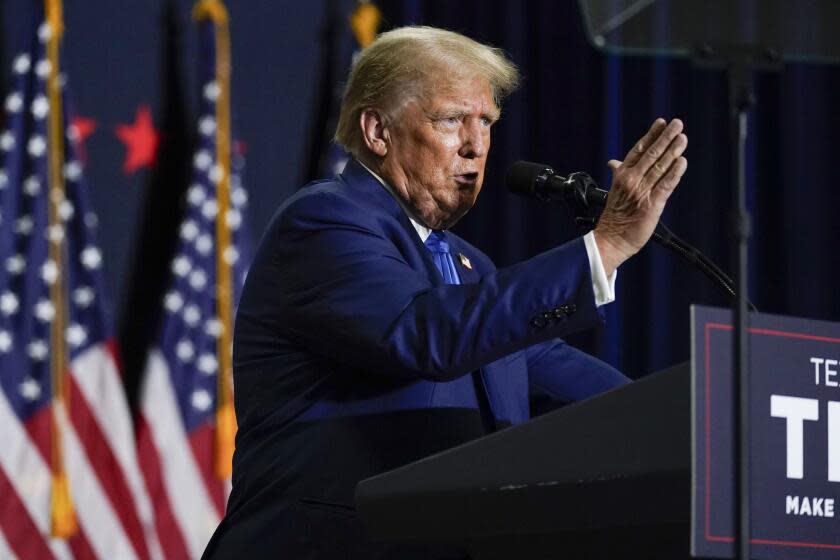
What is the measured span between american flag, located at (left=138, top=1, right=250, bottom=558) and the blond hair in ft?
7.86

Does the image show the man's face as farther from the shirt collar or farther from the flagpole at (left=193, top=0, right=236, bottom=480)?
the flagpole at (left=193, top=0, right=236, bottom=480)

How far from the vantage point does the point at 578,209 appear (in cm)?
212

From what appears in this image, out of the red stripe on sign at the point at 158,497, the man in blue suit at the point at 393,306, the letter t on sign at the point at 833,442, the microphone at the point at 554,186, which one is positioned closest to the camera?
the letter t on sign at the point at 833,442

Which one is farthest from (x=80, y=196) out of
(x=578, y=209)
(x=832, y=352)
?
(x=832, y=352)

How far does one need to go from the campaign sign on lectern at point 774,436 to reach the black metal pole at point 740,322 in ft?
0.04

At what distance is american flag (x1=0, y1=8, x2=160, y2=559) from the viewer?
4.54m

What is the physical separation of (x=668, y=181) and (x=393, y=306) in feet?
1.34

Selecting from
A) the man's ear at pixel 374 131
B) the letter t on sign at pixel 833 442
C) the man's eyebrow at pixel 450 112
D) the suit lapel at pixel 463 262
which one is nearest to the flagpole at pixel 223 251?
the suit lapel at pixel 463 262

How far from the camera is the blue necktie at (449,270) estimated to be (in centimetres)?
221

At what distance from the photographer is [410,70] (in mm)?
2412

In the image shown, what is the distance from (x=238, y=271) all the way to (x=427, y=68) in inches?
103

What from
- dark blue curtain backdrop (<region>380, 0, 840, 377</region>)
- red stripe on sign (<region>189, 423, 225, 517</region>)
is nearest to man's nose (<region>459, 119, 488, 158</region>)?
red stripe on sign (<region>189, 423, 225, 517</region>)

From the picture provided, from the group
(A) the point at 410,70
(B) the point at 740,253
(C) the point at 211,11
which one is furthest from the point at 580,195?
(C) the point at 211,11

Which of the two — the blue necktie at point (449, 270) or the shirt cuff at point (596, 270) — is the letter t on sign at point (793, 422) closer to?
the shirt cuff at point (596, 270)
